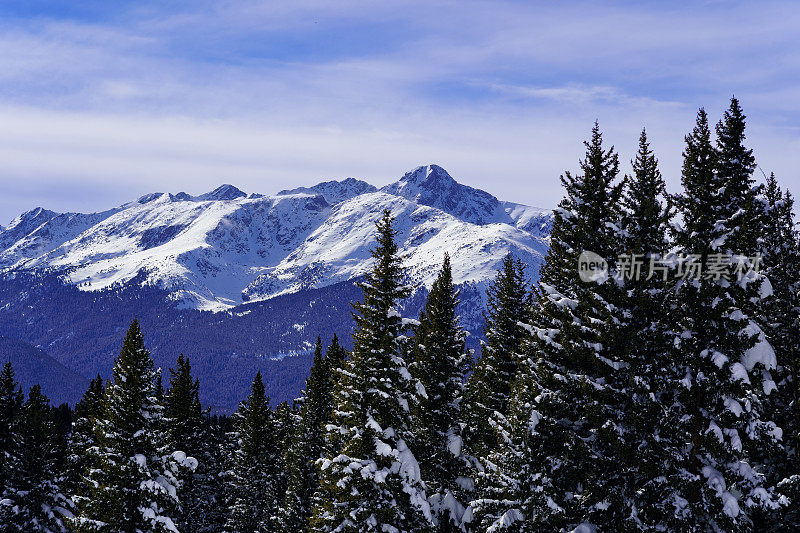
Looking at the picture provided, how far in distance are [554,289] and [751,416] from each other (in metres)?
7.62

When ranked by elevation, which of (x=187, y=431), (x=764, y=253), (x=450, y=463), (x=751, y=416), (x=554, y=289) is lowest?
(x=187, y=431)

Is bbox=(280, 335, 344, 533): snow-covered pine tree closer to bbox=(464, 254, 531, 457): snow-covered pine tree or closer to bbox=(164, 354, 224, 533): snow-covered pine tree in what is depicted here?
bbox=(164, 354, 224, 533): snow-covered pine tree

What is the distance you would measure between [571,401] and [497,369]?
27.9 feet

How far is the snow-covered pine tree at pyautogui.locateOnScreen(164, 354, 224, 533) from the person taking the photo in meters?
48.4

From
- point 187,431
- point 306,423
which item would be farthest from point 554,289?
point 187,431

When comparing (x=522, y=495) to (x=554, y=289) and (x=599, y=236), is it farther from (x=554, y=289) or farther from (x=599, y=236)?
(x=599, y=236)

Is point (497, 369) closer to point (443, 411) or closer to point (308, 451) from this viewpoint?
point (443, 411)

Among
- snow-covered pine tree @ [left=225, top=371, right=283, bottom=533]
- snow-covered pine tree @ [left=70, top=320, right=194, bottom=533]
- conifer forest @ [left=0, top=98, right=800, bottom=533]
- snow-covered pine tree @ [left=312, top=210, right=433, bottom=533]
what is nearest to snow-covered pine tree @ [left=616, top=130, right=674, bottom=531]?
conifer forest @ [left=0, top=98, right=800, bottom=533]

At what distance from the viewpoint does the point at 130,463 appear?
Answer: 2852 centimetres

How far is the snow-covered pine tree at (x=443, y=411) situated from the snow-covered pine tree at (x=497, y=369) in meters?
0.85

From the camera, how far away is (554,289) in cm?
2428

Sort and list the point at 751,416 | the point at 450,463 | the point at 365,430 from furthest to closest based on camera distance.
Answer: the point at 450,463 < the point at 365,430 < the point at 751,416

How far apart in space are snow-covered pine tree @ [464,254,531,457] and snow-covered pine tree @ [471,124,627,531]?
5.57 metres

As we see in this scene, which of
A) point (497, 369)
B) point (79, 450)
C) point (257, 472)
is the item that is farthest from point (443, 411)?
point (257, 472)
